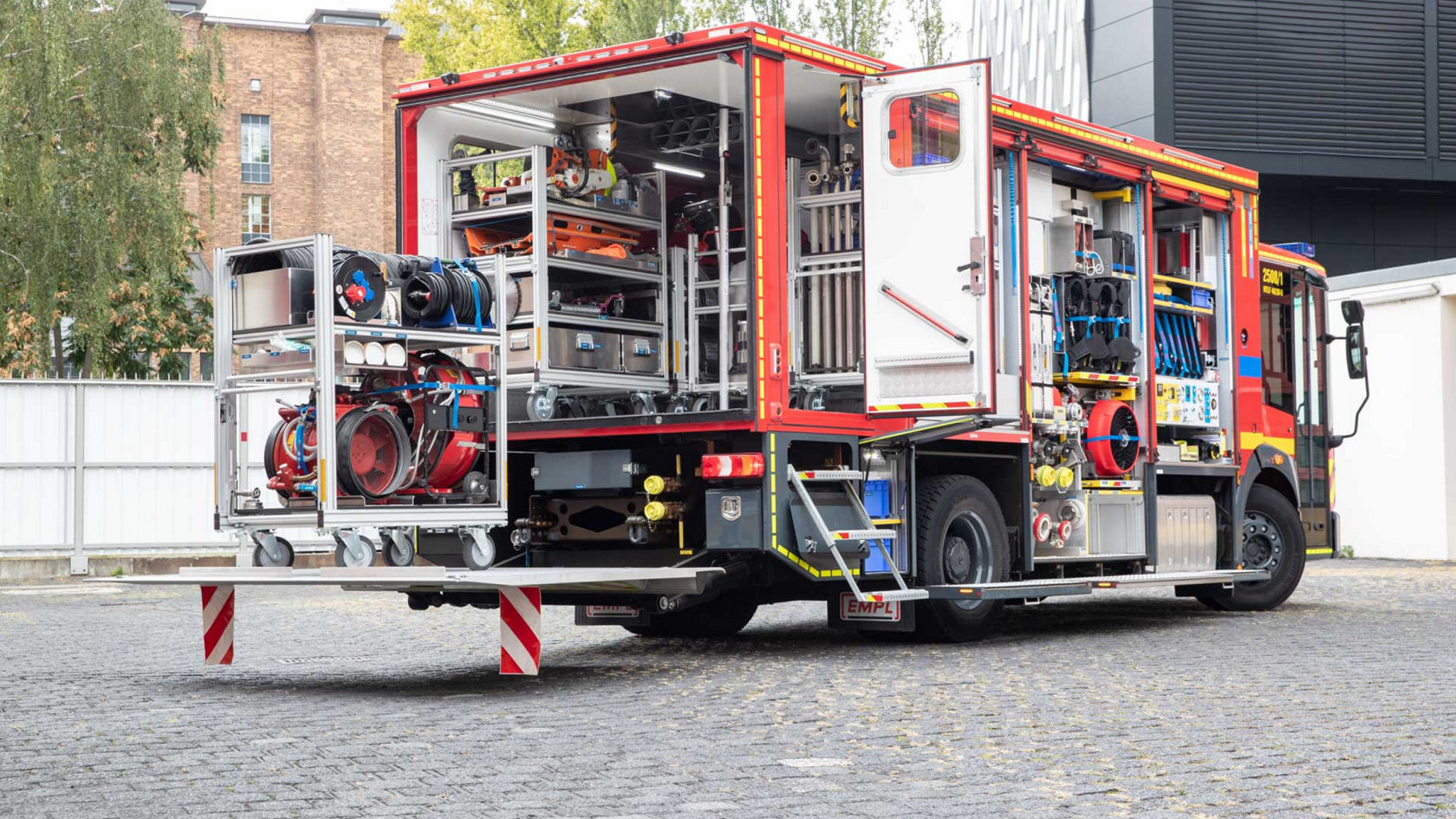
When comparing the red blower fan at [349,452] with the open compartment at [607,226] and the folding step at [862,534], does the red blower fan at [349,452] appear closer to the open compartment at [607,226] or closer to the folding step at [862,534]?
the open compartment at [607,226]

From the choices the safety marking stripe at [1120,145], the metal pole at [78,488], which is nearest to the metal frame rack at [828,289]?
the safety marking stripe at [1120,145]

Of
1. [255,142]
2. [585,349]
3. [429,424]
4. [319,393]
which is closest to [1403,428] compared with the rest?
[585,349]

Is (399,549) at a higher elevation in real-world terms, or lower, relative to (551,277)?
lower

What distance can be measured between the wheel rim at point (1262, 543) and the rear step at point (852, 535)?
4.57m

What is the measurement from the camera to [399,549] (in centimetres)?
920

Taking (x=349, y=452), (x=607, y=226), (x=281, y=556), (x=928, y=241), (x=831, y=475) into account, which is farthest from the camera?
(x=607, y=226)

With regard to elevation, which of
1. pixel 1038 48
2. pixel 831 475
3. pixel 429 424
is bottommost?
pixel 831 475

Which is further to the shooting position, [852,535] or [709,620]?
[709,620]

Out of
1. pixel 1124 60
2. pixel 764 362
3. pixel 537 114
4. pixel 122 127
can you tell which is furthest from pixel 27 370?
pixel 764 362

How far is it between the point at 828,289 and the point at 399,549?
3.35 metres

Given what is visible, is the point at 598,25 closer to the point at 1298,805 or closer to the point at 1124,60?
the point at 1124,60

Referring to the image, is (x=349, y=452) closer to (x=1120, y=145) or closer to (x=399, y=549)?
(x=399, y=549)

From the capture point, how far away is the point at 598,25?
124 ft

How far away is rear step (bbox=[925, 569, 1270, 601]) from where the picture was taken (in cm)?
1078
